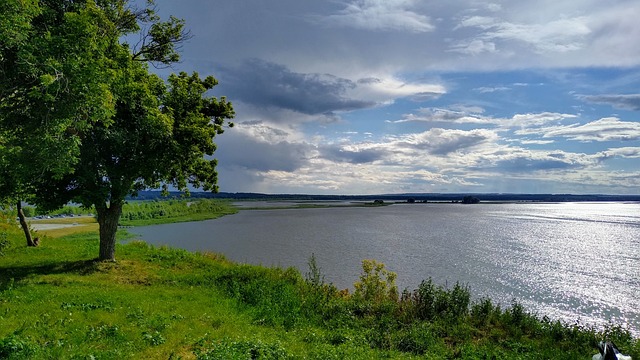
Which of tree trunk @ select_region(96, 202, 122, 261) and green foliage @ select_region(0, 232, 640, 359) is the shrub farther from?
tree trunk @ select_region(96, 202, 122, 261)

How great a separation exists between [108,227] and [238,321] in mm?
15796

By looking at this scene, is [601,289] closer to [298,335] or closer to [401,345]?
[401,345]

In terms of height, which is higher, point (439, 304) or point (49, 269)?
point (49, 269)

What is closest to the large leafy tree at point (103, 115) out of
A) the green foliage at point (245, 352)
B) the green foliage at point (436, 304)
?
the green foliage at point (245, 352)

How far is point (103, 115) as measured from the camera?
55.7ft

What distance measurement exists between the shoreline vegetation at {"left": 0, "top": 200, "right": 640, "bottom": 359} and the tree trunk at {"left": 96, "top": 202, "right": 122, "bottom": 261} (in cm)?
101

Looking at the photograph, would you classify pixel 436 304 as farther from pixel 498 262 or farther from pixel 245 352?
pixel 498 262

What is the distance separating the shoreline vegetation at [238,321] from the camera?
1196 centimetres

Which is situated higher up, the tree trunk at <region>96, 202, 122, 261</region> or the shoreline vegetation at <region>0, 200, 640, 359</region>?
the tree trunk at <region>96, 202, 122, 261</region>

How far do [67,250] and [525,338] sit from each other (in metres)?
33.7

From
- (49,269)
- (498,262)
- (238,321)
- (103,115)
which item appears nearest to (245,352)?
(238,321)

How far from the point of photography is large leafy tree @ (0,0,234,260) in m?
16.1

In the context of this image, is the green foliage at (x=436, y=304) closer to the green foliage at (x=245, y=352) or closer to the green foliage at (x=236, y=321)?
the green foliage at (x=236, y=321)

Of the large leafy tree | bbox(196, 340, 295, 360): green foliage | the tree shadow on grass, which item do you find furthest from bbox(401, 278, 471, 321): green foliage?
the tree shadow on grass
